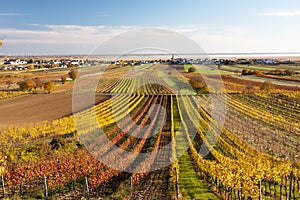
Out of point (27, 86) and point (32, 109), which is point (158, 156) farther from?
point (27, 86)

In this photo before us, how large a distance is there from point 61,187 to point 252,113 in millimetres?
15866

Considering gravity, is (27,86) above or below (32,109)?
above

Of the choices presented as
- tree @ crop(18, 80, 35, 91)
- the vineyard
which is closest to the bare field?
the vineyard

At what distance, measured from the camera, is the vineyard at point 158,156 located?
930 cm

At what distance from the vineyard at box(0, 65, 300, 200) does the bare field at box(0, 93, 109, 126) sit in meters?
2.69

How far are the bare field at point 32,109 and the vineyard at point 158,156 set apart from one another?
2.69 metres

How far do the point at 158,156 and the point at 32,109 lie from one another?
17829 mm

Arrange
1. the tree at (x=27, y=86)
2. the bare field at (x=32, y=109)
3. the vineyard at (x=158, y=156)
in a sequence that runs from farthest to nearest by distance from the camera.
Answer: the tree at (x=27, y=86) → the bare field at (x=32, y=109) → the vineyard at (x=158, y=156)

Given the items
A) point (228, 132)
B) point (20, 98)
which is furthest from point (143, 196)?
point (20, 98)

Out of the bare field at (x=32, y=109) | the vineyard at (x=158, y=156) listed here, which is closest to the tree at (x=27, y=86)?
the bare field at (x=32, y=109)

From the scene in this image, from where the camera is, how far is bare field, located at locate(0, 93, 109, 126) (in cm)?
2238

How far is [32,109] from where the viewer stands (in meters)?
27.0

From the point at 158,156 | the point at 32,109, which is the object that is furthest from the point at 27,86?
the point at 158,156

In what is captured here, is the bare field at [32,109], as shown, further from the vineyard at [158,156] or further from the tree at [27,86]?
the tree at [27,86]
